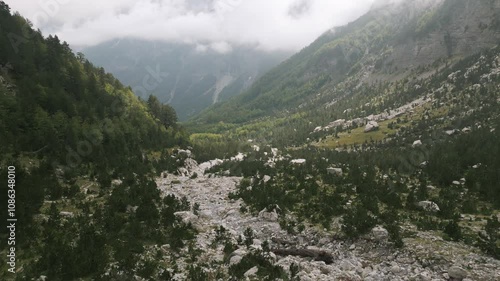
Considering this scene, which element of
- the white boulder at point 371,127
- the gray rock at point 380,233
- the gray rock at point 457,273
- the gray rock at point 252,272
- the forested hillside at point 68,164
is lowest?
the white boulder at point 371,127

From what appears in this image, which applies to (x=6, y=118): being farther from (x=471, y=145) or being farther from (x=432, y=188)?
(x=471, y=145)

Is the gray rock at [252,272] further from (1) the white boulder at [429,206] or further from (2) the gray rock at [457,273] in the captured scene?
(1) the white boulder at [429,206]

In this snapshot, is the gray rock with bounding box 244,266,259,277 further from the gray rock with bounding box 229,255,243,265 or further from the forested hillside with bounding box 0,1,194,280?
the forested hillside with bounding box 0,1,194,280

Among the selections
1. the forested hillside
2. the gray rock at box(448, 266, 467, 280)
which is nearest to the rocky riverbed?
the gray rock at box(448, 266, 467, 280)

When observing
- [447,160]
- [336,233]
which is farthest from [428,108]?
[336,233]

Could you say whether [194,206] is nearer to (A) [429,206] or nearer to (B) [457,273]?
A: (A) [429,206]

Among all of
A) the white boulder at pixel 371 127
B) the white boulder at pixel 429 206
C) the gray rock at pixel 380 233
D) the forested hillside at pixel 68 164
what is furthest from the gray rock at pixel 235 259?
the white boulder at pixel 371 127

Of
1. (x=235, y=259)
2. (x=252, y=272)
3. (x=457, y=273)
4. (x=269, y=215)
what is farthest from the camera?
(x=269, y=215)

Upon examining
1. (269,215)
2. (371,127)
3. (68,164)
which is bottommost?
(371,127)

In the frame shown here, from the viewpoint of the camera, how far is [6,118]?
1442 inches

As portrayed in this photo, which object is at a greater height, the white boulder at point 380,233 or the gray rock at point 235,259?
the gray rock at point 235,259

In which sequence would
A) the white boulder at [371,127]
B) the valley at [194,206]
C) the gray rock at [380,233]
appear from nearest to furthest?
the valley at [194,206] < the gray rock at [380,233] < the white boulder at [371,127]

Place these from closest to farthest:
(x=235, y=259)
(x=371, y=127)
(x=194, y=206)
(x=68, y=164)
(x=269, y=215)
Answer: (x=235, y=259) → (x=269, y=215) → (x=194, y=206) → (x=68, y=164) → (x=371, y=127)

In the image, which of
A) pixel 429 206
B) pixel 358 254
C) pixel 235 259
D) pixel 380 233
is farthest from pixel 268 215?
pixel 429 206
